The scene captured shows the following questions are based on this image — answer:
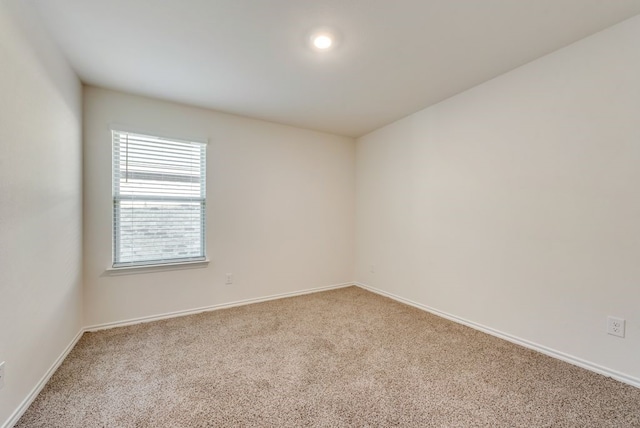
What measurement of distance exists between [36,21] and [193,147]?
1500 millimetres

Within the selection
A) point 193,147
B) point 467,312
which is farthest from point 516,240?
point 193,147

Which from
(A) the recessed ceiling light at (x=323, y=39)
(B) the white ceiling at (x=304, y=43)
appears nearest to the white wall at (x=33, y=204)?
(B) the white ceiling at (x=304, y=43)

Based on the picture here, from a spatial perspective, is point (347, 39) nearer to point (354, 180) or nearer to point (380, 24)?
point (380, 24)

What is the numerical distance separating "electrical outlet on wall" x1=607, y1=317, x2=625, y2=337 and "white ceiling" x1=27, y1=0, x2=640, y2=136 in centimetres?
198

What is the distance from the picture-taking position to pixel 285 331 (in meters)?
2.59

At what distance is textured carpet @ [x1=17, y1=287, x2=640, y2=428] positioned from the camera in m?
1.48

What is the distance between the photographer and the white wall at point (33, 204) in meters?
1.37

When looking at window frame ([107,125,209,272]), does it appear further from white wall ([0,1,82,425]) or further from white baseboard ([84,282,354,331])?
white baseboard ([84,282,354,331])

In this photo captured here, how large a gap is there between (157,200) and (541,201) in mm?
3594

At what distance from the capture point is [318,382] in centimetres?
179

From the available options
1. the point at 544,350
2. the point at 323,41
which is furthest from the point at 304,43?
the point at 544,350

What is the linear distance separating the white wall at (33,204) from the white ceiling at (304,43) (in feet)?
0.99

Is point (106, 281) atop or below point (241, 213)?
below

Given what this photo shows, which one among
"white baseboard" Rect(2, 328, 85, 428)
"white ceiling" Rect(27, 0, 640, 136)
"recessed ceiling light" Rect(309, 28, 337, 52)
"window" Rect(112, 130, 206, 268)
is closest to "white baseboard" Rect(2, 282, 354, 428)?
"white baseboard" Rect(2, 328, 85, 428)
